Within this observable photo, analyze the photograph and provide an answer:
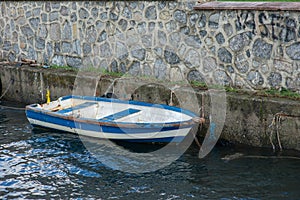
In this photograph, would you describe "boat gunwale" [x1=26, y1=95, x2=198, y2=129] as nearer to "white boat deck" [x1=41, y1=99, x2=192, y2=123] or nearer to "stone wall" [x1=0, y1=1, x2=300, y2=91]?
"white boat deck" [x1=41, y1=99, x2=192, y2=123]

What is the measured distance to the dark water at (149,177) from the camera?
31.6 ft

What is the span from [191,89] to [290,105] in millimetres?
2485

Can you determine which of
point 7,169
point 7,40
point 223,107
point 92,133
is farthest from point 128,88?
point 7,40

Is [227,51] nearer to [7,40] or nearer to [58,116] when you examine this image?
[58,116]

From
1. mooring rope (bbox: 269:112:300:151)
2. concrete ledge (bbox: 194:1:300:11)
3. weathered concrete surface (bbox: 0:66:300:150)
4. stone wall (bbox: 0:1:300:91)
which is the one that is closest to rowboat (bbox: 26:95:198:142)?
weathered concrete surface (bbox: 0:66:300:150)

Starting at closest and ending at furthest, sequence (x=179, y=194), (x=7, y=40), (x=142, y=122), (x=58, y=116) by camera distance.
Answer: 1. (x=179, y=194)
2. (x=142, y=122)
3. (x=58, y=116)
4. (x=7, y=40)

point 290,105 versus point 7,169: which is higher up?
point 290,105

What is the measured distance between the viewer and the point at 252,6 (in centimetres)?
1152

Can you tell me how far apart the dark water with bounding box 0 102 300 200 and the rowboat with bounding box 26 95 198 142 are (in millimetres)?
595

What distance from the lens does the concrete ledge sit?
36.3 ft

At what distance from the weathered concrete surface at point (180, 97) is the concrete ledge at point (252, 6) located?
1945 millimetres

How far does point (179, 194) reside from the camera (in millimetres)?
9602

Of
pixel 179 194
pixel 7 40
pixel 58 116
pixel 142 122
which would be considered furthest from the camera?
pixel 7 40

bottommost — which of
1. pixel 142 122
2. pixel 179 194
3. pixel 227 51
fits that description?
pixel 179 194
